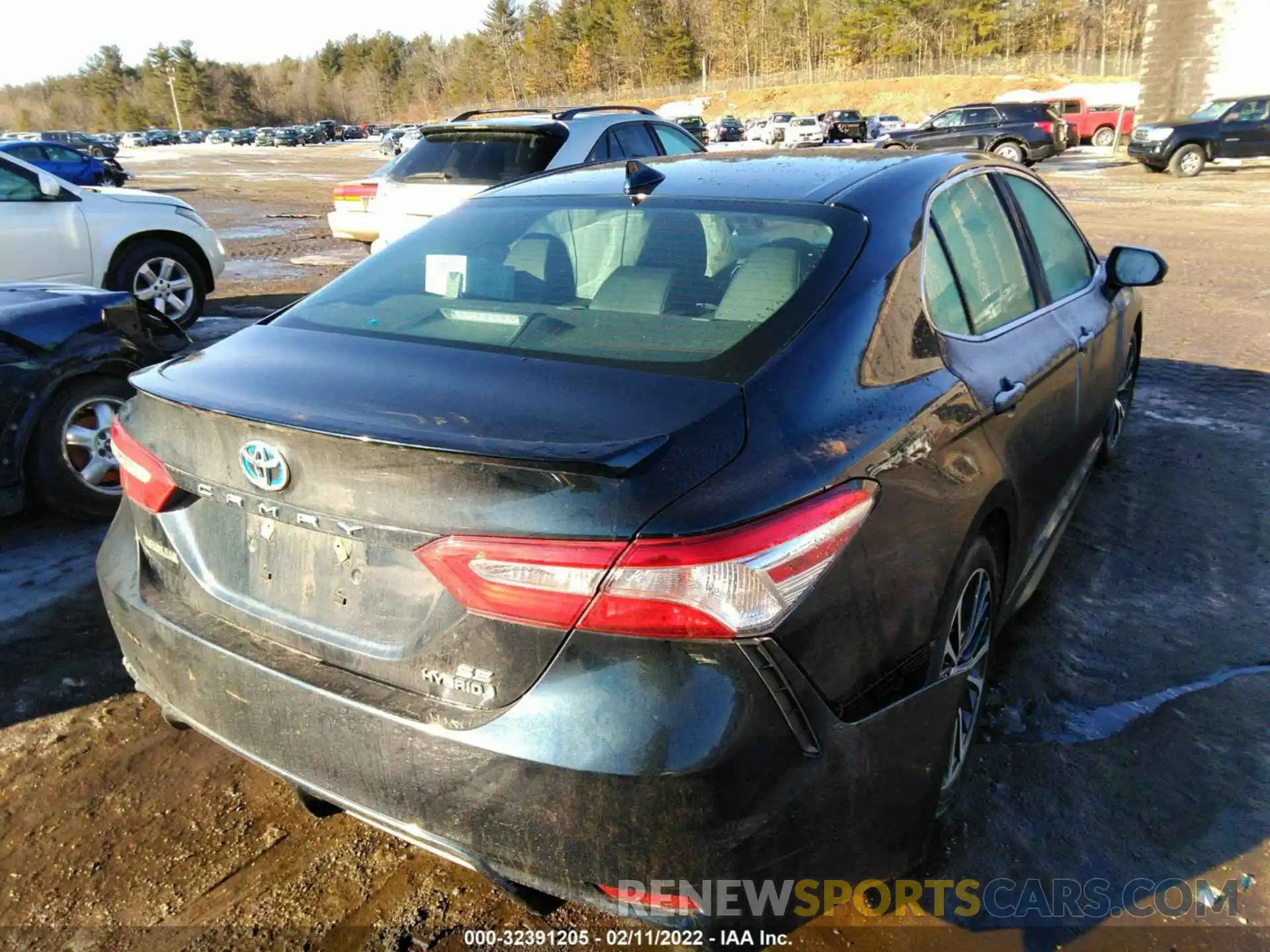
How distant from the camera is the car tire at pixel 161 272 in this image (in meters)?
8.24

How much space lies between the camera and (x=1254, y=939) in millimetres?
2240

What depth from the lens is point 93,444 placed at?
14.8 feet

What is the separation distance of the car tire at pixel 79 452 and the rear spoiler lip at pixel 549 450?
3180mm

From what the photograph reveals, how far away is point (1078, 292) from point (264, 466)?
3.21 meters

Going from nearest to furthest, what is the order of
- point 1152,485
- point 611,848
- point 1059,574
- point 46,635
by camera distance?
1. point 611,848
2. point 46,635
3. point 1059,574
4. point 1152,485

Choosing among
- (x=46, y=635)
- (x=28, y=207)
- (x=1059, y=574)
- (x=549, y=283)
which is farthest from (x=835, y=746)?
(x=28, y=207)

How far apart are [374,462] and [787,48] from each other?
107 metres

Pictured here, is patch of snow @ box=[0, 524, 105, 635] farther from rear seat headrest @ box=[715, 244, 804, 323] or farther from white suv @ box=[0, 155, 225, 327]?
white suv @ box=[0, 155, 225, 327]

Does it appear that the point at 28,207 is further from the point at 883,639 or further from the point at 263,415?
the point at 883,639

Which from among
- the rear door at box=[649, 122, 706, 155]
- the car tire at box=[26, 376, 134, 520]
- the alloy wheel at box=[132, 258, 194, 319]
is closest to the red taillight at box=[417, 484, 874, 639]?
the car tire at box=[26, 376, 134, 520]

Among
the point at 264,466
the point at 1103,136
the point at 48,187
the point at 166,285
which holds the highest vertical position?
the point at 48,187

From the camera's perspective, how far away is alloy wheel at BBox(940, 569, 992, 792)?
2.32m

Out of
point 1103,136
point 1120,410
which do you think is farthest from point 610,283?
point 1103,136

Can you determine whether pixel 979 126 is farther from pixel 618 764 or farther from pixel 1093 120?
pixel 618 764
